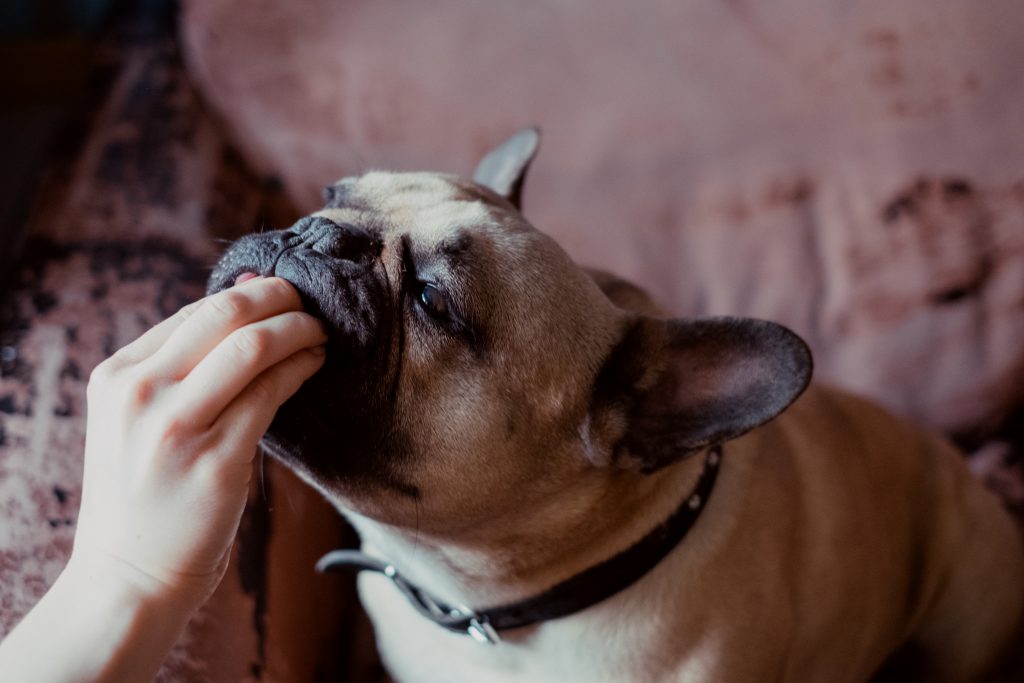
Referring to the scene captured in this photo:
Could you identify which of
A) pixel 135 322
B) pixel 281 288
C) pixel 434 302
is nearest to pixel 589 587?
pixel 434 302

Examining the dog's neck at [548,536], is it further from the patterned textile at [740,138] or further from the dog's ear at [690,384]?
the patterned textile at [740,138]

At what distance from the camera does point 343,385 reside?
899 millimetres

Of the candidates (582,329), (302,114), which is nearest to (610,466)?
(582,329)

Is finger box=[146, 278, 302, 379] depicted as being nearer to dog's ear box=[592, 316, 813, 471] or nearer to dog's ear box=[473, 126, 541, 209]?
dog's ear box=[592, 316, 813, 471]

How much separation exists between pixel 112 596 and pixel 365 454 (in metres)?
0.26

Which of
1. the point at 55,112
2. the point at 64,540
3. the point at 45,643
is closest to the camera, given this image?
the point at 45,643

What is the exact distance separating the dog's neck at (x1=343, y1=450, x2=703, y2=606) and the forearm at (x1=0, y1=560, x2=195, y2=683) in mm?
307

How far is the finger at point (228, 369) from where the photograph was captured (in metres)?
0.74

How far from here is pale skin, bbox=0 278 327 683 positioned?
74 cm


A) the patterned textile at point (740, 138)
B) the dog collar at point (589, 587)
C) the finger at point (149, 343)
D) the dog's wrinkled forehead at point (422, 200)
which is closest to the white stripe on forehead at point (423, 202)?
the dog's wrinkled forehead at point (422, 200)

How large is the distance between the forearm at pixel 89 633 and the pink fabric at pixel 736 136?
975 millimetres

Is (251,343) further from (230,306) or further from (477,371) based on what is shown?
(477,371)

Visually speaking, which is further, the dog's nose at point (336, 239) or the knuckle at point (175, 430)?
the dog's nose at point (336, 239)

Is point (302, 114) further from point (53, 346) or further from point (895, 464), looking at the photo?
point (895, 464)
